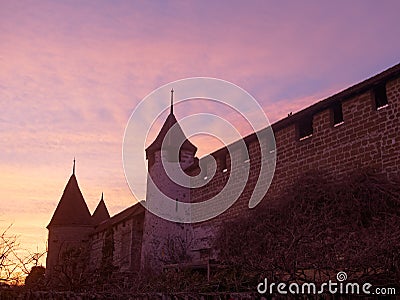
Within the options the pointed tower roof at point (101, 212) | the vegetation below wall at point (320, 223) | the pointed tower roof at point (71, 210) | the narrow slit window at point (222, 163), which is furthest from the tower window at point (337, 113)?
the pointed tower roof at point (101, 212)

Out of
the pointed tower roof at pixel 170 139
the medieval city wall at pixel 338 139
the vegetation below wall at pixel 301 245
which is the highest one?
the pointed tower roof at pixel 170 139

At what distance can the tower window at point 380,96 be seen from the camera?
41.4 feet

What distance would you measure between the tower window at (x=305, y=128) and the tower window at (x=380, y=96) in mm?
2337

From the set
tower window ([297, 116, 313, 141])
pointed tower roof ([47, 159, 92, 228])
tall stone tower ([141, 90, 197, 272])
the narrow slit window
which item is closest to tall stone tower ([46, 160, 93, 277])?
pointed tower roof ([47, 159, 92, 228])

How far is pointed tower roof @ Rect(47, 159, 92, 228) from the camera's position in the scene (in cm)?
3034

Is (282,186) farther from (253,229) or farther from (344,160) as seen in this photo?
(344,160)

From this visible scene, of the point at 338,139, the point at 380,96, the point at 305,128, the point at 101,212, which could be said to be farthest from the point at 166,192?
the point at 101,212

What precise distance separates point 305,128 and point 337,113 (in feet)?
4.52

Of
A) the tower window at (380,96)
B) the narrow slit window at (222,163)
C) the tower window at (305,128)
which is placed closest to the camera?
the tower window at (380,96)

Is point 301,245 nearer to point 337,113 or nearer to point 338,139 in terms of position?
point 338,139

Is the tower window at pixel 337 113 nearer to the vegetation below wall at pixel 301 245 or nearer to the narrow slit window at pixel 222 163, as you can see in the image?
the vegetation below wall at pixel 301 245

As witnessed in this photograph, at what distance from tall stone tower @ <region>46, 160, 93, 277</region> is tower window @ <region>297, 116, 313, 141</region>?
17.9 m

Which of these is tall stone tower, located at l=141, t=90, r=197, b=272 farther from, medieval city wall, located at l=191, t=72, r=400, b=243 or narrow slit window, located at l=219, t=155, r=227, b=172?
medieval city wall, located at l=191, t=72, r=400, b=243

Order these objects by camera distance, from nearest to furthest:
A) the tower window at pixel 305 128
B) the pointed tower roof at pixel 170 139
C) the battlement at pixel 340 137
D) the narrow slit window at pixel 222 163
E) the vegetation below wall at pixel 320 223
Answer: the vegetation below wall at pixel 320 223 → the battlement at pixel 340 137 → the tower window at pixel 305 128 → the narrow slit window at pixel 222 163 → the pointed tower roof at pixel 170 139
